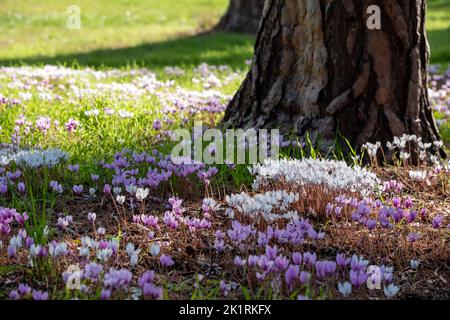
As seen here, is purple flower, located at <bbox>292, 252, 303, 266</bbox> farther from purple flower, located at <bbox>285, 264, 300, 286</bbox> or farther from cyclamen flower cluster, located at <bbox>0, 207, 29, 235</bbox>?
cyclamen flower cluster, located at <bbox>0, 207, 29, 235</bbox>

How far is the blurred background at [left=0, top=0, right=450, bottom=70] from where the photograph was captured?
Result: 1305 centimetres

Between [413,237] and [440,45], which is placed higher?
[440,45]

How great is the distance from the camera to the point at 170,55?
43.5ft

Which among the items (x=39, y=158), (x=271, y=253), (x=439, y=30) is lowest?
(x=271, y=253)

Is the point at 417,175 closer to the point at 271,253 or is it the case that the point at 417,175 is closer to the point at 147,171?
the point at 271,253

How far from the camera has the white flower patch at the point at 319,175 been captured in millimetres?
4523

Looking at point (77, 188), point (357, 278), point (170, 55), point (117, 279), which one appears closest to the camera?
point (117, 279)

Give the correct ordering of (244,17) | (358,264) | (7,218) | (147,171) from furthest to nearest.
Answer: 1. (244,17)
2. (147,171)
3. (7,218)
4. (358,264)

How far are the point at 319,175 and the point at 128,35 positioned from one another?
14026mm

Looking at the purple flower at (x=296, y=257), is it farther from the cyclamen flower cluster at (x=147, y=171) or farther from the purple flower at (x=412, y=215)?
the cyclamen flower cluster at (x=147, y=171)

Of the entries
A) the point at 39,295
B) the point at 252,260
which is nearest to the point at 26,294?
the point at 39,295

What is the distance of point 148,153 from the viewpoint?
5.61m
